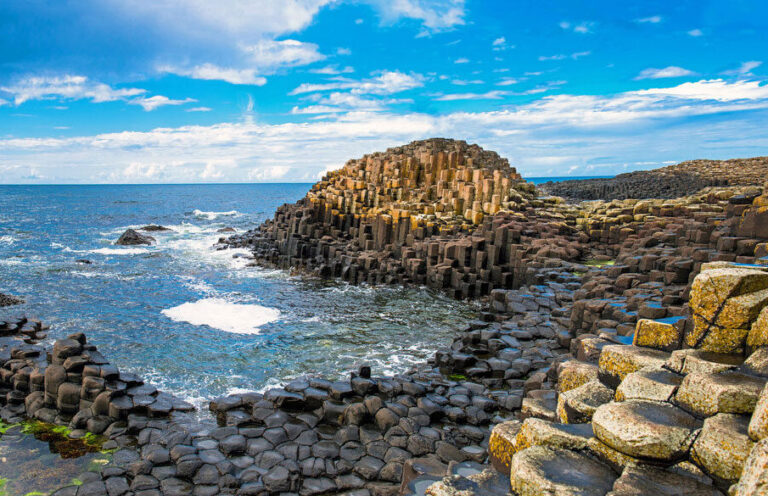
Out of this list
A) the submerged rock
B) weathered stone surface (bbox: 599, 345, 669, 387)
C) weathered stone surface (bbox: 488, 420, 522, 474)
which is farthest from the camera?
the submerged rock

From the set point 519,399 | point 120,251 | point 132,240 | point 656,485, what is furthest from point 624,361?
point 132,240

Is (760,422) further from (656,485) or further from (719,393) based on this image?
(656,485)

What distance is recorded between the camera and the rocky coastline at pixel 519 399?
12.7 feet

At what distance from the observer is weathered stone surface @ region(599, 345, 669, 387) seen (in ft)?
17.4

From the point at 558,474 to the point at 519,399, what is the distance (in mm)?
5623

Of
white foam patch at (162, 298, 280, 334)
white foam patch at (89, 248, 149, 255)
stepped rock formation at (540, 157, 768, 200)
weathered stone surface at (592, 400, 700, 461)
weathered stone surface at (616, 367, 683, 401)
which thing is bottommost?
white foam patch at (162, 298, 280, 334)

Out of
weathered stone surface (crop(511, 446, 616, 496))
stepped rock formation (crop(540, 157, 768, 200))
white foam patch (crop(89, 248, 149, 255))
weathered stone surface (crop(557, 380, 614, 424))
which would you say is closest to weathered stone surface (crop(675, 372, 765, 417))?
weathered stone surface (crop(557, 380, 614, 424))

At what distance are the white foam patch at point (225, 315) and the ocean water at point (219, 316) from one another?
42 mm

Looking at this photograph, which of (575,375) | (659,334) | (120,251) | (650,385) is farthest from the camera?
(120,251)

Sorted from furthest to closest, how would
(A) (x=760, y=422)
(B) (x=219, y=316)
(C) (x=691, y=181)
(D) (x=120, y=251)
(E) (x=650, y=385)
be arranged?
(C) (x=691, y=181) < (D) (x=120, y=251) < (B) (x=219, y=316) < (E) (x=650, y=385) < (A) (x=760, y=422)

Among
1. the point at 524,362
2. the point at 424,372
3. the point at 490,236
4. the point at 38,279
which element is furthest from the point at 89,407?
the point at 38,279

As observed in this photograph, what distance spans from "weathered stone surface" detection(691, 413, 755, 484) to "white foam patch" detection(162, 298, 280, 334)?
13.9 meters

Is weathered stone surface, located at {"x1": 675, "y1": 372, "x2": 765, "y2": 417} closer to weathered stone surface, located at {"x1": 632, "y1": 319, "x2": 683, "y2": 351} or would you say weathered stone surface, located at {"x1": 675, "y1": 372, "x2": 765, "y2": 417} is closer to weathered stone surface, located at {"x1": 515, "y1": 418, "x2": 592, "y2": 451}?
weathered stone surface, located at {"x1": 515, "y1": 418, "x2": 592, "y2": 451}

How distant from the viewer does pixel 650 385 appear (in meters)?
4.58
